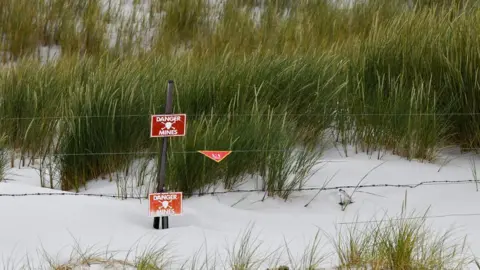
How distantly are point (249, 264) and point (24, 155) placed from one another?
219cm

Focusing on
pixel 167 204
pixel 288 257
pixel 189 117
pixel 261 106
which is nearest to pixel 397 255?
pixel 288 257

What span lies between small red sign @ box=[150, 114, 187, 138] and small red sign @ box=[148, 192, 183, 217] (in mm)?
302

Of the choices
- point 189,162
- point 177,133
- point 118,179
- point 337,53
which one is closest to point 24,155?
point 118,179

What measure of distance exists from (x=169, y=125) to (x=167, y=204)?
40 centimetres

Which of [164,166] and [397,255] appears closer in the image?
[397,255]

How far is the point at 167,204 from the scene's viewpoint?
11.6 feet

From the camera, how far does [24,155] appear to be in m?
4.78

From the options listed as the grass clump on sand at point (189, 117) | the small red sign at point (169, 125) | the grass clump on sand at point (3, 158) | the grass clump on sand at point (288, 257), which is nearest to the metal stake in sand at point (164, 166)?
the small red sign at point (169, 125)

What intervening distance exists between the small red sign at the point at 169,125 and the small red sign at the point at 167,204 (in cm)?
30

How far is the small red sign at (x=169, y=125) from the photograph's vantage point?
11.6 feet

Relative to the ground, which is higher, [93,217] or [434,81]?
[434,81]

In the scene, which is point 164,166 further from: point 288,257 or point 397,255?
point 397,255

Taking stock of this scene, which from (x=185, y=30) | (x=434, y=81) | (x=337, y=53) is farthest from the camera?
(x=185, y=30)

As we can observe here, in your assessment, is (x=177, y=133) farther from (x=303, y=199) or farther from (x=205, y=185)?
(x=303, y=199)
